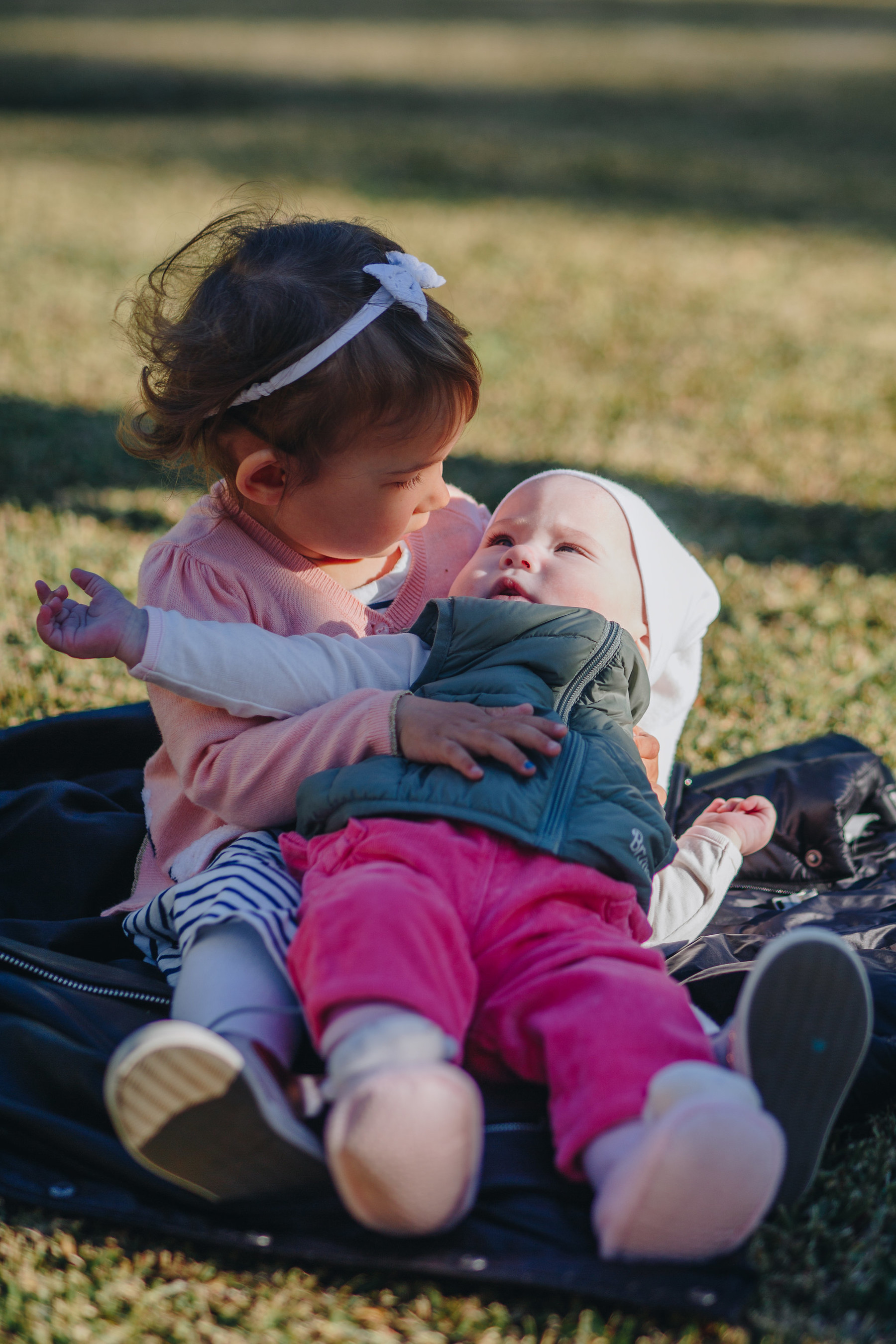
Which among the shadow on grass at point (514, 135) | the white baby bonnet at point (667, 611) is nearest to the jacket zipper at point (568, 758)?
the white baby bonnet at point (667, 611)

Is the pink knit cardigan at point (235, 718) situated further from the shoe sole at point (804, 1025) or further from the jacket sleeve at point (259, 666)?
the shoe sole at point (804, 1025)

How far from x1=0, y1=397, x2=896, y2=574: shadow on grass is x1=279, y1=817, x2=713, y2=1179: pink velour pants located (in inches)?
113

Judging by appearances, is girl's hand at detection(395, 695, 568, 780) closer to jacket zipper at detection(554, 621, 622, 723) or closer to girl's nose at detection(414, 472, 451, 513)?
jacket zipper at detection(554, 621, 622, 723)

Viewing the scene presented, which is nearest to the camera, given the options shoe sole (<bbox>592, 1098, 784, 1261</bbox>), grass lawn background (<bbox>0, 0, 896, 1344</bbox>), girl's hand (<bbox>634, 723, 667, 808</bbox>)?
shoe sole (<bbox>592, 1098, 784, 1261</bbox>)

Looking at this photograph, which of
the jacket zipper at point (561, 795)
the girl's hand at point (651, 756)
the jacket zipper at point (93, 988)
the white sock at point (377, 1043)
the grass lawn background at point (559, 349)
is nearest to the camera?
the white sock at point (377, 1043)

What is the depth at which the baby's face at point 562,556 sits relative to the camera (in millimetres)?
2410

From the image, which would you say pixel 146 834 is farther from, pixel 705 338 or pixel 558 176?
pixel 558 176

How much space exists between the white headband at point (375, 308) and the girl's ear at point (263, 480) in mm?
116

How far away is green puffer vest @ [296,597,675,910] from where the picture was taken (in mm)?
1917

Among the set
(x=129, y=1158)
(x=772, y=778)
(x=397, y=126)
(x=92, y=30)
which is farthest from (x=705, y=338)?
(x=92, y=30)

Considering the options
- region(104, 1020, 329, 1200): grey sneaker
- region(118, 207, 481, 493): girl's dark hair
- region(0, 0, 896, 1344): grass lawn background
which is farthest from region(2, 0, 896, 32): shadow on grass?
region(104, 1020, 329, 1200): grey sneaker

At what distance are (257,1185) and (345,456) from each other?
1.27 meters

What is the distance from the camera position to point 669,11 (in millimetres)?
28141

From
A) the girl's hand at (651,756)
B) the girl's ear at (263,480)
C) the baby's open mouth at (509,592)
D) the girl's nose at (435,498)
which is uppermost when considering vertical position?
the girl's ear at (263,480)
